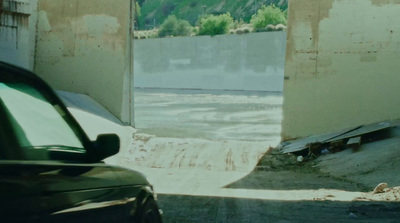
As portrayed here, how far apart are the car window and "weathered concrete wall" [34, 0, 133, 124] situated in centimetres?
1828

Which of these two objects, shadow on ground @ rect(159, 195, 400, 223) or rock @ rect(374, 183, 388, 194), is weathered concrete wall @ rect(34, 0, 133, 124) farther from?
shadow on ground @ rect(159, 195, 400, 223)

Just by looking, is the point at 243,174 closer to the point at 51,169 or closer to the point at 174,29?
the point at 51,169

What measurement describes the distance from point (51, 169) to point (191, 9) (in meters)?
145

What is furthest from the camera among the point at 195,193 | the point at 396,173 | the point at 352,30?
the point at 352,30

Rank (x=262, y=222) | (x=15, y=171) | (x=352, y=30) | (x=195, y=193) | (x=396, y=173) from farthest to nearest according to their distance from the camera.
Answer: (x=352, y=30) < (x=396, y=173) < (x=195, y=193) < (x=262, y=222) < (x=15, y=171)

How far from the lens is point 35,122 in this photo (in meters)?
3.51

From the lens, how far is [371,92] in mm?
19859

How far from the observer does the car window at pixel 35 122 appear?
3.22m

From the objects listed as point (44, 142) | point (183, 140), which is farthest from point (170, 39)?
point (44, 142)

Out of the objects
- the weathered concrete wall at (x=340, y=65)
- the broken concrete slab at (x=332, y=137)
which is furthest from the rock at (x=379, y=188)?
the weathered concrete wall at (x=340, y=65)

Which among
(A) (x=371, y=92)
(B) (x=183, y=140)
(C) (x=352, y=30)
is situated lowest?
(B) (x=183, y=140)

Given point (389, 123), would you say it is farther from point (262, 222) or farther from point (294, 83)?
point (262, 222)

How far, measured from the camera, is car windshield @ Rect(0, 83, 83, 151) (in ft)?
10.6

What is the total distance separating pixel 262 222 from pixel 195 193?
112 inches
